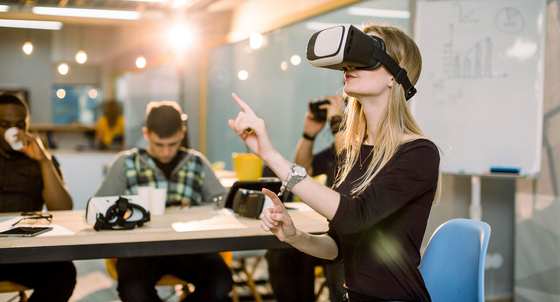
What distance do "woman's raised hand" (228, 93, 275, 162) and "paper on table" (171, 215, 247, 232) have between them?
713 mm

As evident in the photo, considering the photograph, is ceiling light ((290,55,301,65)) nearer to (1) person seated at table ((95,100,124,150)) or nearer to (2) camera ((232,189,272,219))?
(2) camera ((232,189,272,219))

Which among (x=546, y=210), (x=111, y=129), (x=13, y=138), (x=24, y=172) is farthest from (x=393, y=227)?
(x=111, y=129)

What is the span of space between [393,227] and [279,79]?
3641mm

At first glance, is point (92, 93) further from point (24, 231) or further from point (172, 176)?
point (24, 231)

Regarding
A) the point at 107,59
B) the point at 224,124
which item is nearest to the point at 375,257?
the point at 224,124

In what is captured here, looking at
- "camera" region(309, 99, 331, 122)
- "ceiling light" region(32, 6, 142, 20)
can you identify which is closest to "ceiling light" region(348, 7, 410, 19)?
"camera" region(309, 99, 331, 122)

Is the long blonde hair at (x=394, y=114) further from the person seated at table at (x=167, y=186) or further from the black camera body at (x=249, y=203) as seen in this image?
the person seated at table at (x=167, y=186)

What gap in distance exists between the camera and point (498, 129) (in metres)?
2.60

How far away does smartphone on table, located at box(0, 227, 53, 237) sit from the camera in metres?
1.41

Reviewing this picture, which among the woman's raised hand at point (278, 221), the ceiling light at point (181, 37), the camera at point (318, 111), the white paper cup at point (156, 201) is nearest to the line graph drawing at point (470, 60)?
the camera at point (318, 111)

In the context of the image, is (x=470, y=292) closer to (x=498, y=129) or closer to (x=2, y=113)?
(x=498, y=129)

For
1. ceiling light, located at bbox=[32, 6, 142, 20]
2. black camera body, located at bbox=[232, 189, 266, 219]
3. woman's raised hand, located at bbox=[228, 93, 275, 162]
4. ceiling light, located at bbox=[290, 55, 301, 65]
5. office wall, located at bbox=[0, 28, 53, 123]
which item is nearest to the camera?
woman's raised hand, located at bbox=[228, 93, 275, 162]

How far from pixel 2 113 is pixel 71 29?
6.11 m

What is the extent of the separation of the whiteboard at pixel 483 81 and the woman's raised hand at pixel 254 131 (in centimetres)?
190
